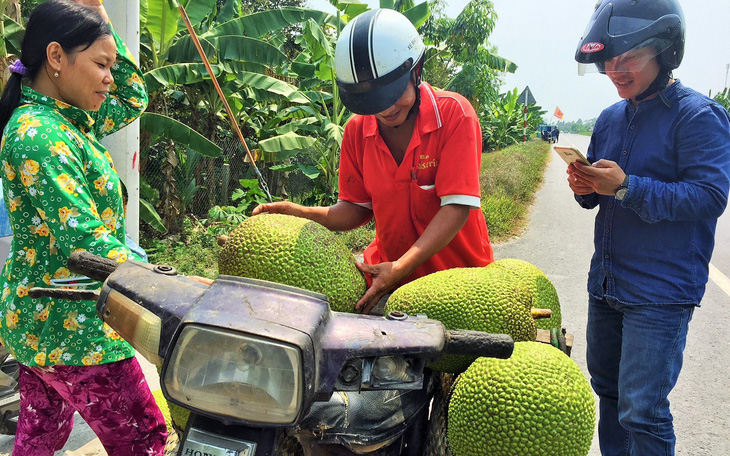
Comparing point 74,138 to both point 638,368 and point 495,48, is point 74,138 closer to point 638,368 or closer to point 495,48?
point 638,368

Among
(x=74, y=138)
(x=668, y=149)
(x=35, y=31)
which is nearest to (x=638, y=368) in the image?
(x=668, y=149)

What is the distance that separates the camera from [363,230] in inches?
287

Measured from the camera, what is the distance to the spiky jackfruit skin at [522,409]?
1325mm

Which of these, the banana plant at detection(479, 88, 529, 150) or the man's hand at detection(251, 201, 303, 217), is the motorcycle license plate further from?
the banana plant at detection(479, 88, 529, 150)

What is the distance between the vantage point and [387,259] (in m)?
2.05

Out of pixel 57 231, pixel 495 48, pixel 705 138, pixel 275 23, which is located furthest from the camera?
pixel 495 48

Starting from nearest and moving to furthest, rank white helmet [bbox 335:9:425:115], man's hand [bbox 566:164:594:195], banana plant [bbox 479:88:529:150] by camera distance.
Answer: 1. white helmet [bbox 335:9:425:115]
2. man's hand [bbox 566:164:594:195]
3. banana plant [bbox 479:88:529:150]

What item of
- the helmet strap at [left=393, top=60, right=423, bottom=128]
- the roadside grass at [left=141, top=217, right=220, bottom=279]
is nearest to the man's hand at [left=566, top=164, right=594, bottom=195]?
the helmet strap at [left=393, top=60, right=423, bottom=128]

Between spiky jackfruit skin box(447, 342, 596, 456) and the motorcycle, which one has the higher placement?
the motorcycle

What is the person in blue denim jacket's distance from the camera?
173 cm

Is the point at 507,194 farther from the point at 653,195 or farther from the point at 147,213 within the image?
the point at 653,195

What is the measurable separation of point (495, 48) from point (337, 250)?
51.4ft

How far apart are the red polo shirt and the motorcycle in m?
0.86

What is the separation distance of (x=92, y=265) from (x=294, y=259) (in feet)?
1.72
